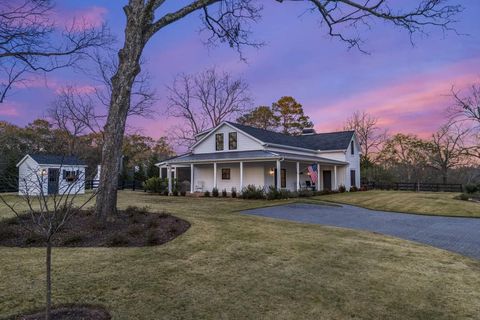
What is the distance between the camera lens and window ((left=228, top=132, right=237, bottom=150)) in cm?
2475

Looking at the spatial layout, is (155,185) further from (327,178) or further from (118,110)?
(118,110)

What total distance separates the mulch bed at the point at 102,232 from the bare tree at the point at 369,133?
4188cm

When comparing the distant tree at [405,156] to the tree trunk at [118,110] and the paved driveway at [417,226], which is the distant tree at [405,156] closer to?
the paved driveway at [417,226]

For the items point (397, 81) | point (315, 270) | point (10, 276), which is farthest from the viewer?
point (397, 81)

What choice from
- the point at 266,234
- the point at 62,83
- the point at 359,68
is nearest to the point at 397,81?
the point at 359,68

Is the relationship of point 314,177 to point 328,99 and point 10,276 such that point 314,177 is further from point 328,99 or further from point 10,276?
point 10,276

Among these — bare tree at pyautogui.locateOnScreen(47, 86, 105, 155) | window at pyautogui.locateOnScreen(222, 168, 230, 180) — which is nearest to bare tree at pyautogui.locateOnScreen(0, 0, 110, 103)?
window at pyautogui.locateOnScreen(222, 168, 230, 180)

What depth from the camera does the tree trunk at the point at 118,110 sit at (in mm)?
Answer: 8281

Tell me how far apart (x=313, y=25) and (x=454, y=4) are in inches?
189

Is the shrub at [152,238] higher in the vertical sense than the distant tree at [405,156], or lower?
lower

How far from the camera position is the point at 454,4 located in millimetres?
10453

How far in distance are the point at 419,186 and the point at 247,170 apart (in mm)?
20982

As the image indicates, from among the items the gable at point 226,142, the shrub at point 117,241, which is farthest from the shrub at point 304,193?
the shrub at point 117,241

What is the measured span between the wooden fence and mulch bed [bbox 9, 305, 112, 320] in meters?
34.1
